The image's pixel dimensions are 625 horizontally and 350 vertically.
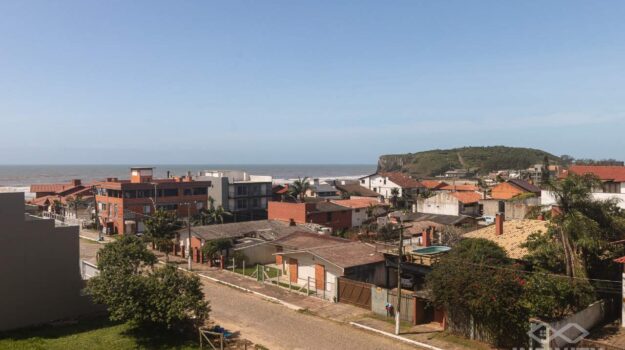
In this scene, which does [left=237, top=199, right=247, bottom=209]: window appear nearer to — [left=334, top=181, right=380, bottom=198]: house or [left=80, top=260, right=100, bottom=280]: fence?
[left=334, top=181, right=380, bottom=198]: house

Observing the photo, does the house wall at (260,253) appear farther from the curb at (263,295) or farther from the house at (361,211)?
the house at (361,211)

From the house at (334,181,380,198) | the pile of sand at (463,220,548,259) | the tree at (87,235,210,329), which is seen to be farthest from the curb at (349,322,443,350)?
the house at (334,181,380,198)

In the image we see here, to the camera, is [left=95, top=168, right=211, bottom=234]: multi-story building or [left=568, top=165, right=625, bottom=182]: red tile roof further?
[left=95, top=168, right=211, bottom=234]: multi-story building

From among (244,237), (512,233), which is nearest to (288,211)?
(244,237)

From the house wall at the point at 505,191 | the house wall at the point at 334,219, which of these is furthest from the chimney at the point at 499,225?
the house wall at the point at 505,191

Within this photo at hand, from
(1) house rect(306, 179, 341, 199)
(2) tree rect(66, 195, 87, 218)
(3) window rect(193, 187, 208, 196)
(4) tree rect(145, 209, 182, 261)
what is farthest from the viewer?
(1) house rect(306, 179, 341, 199)
